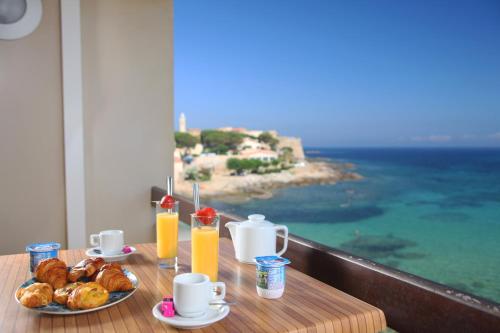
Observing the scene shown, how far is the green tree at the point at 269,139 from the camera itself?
1820cm

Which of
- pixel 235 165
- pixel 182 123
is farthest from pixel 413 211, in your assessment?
pixel 182 123

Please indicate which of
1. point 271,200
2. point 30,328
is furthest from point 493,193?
point 30,328

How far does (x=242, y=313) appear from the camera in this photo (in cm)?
80

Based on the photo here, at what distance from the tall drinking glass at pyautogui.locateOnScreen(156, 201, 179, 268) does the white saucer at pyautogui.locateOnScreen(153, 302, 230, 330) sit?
341 millimetres

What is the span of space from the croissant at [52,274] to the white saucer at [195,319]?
25 cm

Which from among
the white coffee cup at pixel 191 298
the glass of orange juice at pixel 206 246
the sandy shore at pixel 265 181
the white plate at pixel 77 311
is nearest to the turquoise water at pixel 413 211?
the sandy shore at pixel 265 181

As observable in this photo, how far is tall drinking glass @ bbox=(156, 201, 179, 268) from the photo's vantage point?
114cm

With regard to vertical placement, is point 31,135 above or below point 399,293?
above

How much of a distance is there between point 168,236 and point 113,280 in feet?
0.88

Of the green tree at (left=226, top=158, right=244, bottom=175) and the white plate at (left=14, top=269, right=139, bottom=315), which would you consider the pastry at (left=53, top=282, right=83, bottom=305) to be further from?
the green tree at (left=226, top=158, right=244, bottom=175)

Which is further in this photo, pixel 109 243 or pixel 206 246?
pixel 109 243

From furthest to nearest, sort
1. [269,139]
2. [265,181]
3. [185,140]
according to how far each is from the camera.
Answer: [269,139] → [265,181] → [185,140]

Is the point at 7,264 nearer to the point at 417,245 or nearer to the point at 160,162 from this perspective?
the point at 160,162

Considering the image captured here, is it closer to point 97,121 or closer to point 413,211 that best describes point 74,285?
point 97,121
